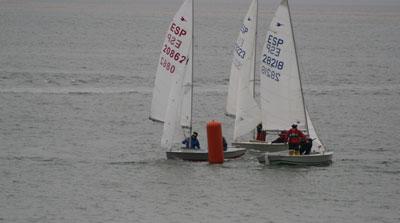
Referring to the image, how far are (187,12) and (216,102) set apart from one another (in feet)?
84.3

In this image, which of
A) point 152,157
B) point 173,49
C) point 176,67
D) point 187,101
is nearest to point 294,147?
point 187,101

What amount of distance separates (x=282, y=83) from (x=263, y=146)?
3.42 metres

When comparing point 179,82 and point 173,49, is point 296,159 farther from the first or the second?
point 173,49

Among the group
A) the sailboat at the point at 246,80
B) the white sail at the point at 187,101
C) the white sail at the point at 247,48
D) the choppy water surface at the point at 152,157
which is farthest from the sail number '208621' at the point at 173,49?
the white sail at the point at 247,48

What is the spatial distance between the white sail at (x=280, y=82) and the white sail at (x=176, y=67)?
155 inches

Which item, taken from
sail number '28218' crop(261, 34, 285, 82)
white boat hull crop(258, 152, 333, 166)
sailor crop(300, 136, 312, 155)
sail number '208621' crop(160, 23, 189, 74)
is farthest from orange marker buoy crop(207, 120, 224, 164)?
sail number '28218' crop(261, 34, 285, 82)

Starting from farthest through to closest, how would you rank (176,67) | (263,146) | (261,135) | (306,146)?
1. (261,135)
2. (263,146)
3. (176,67)
4. (306,146)

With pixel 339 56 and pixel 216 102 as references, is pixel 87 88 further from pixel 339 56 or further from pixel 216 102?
pixel 339 56

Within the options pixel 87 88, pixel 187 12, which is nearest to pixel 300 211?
pixel 187 12

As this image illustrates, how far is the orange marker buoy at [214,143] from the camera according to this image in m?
51.3

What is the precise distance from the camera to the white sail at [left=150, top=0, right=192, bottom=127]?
53.3m

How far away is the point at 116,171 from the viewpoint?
169 ft

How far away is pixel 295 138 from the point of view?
170 ft

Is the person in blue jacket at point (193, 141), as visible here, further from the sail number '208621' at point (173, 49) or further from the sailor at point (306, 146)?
the sailor at point (306, 146)
